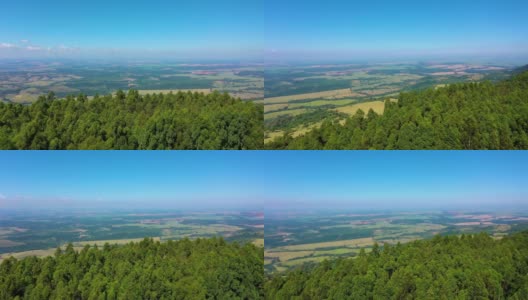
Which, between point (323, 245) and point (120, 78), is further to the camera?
point (323, 245)

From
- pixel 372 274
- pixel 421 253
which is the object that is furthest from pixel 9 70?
pixel 421 253

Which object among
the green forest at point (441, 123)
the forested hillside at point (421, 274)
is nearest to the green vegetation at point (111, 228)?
the forested hillside at point (421, 274)

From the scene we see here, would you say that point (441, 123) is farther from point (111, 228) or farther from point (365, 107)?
point (111, 228)

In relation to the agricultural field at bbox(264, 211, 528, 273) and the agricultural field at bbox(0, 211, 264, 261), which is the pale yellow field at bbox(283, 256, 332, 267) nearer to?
the agricultural field at bbox(264, 211, 528, 273)

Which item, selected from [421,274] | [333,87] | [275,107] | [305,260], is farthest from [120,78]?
[421,274]

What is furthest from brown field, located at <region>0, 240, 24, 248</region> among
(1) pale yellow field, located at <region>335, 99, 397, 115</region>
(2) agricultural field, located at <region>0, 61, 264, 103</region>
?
(1) pale yellow field, located at <region>335, 99, 397, 115</region>
